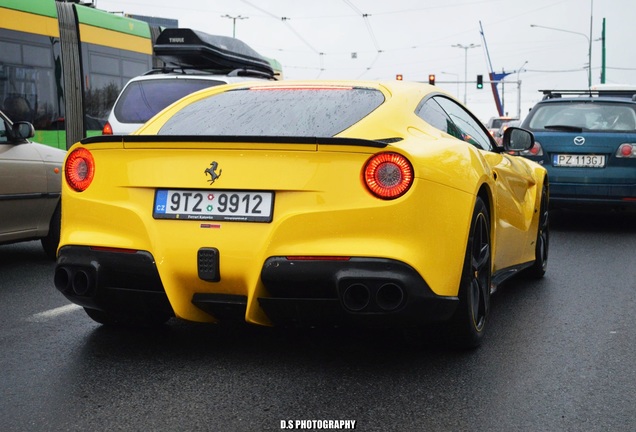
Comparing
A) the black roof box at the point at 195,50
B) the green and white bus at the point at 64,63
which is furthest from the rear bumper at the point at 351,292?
the green and white bus at the point at 64,63

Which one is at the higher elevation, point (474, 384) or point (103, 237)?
point (103, 237)

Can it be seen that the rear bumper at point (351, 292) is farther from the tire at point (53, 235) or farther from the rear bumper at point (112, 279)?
the tire at point (53, 235)

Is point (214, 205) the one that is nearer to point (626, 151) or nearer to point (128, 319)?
point (128, 319)

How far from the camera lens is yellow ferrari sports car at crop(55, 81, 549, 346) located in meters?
4.19

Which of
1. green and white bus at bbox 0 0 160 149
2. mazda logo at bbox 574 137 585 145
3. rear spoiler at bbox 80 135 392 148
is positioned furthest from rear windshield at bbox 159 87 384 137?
green and white bus at bbox 0 0 160 149

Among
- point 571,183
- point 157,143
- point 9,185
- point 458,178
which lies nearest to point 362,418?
point 458,178

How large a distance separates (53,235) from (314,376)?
4.81m

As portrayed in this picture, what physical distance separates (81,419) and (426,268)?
158 cm

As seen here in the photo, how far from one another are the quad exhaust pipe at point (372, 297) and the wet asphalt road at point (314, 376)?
1.17 feet

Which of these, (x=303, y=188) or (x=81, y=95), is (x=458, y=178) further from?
(x=81, y=95)

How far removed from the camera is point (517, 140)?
6.60m

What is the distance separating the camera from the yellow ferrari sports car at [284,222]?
4.19 m

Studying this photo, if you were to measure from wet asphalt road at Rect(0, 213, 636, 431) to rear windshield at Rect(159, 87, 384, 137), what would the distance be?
43.6 inches

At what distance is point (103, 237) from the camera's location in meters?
4.53
